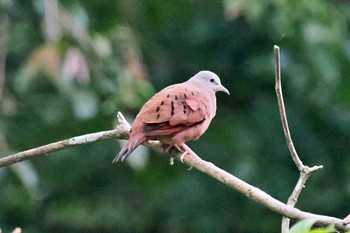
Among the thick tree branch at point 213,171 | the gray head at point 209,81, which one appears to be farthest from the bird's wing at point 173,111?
the gray head at point 209,81

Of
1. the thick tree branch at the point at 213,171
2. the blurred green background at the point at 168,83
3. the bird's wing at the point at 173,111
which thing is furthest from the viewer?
the blurred green background at the point at 168,83

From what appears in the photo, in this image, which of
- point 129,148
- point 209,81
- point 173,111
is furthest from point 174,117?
point 209,81

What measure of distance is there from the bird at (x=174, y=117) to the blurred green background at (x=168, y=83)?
2.18 meters

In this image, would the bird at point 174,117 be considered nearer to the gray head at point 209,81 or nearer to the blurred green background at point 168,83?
the gray head at point 209,81

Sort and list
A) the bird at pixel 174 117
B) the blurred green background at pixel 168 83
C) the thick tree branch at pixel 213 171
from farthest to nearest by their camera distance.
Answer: the blurred green background at pixel 168 83, the bird at pixel 174 117, the thick tree branch at pixel 213 171

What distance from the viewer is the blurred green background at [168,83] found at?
7.57 m

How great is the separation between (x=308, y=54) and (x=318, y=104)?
81.3 inches

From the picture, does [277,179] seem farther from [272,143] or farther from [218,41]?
[218,41]

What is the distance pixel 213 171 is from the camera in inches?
148

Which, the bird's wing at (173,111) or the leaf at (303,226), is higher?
the bird's wing at (173,111)

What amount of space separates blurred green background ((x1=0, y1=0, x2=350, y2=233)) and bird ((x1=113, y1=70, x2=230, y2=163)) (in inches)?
86.0

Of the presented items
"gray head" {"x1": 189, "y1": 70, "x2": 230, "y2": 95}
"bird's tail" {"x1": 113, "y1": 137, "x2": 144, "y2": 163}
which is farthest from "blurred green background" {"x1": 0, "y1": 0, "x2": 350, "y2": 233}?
"bird's tail" {"x1": 113, "y1": 137, "x2": 144, "y2": 163}

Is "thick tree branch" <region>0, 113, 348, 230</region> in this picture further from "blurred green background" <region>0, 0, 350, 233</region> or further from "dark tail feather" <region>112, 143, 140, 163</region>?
"blurred green background" <region>0, 0, 350, 233</region>

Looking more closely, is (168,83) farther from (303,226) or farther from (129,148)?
(303,226)
